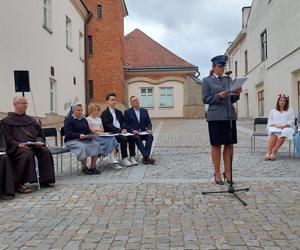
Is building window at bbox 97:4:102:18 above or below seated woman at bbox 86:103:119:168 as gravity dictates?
above

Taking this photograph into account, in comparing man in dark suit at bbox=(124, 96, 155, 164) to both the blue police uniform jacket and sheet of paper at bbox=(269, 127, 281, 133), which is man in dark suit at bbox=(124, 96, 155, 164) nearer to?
sheet of paper at bbox=(269, 127, 281, 133)

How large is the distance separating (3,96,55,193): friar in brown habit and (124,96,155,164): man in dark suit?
2.69m

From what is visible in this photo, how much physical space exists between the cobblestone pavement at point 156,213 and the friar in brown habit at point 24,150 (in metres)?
0.28

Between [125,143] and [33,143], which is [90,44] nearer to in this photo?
[125,143]

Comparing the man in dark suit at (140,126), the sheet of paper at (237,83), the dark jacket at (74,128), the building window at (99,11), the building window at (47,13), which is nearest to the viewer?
the sheet of paper at (237,83)

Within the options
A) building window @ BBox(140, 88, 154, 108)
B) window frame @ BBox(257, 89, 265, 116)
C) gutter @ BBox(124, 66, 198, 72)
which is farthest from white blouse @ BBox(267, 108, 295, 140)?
building window @ BBox(140, 88, 154, 108)

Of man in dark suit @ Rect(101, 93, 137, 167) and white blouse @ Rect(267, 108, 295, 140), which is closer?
man in dark suit @ Rect(101, 93, 137, 167)

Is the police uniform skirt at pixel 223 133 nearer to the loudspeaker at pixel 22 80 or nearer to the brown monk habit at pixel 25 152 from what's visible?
the brown monk habit at pixel 25 152

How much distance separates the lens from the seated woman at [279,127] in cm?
1052

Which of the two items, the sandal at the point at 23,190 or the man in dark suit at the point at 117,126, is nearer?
the sandal at the point at 23,190

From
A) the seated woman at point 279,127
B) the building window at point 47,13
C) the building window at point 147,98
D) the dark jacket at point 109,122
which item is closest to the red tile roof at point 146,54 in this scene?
the building window at point 147,98

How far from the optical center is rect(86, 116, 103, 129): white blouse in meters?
9.66

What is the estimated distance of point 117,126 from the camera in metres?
10.2

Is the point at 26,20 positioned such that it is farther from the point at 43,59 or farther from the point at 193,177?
the point at 193,177
